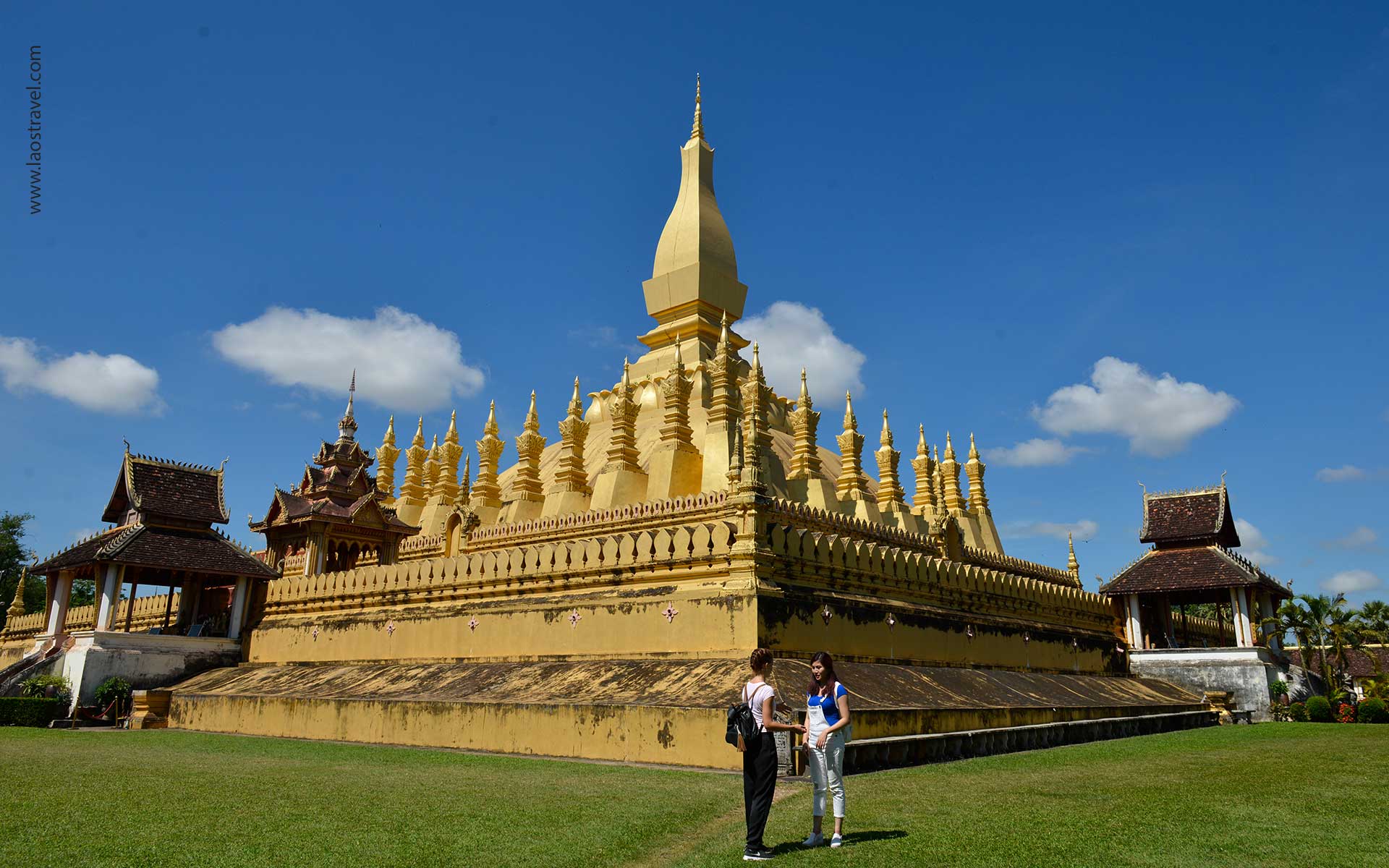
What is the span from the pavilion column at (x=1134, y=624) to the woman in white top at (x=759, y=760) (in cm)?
2412

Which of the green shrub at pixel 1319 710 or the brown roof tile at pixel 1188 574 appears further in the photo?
the brown roof tile at pixel 1188 574

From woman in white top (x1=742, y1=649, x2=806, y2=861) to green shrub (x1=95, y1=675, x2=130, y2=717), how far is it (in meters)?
20.3

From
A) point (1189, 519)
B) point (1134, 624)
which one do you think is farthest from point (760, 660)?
point (1189, 519)

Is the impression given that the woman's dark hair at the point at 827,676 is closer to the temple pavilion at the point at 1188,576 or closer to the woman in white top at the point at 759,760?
the woman in white top at the point at 759,760

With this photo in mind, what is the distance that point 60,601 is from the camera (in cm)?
2564

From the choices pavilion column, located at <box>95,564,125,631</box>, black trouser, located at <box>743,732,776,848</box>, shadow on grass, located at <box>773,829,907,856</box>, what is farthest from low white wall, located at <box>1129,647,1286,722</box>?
pavilion column, located at <box>95,564,125,631</box>

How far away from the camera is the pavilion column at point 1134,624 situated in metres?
28.5

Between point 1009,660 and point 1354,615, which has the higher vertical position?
point 1354,615

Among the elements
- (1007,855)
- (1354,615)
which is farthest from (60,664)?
(1354,615)

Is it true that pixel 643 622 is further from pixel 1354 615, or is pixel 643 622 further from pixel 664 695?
pixel 1354 615

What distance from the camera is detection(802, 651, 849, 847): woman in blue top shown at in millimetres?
7812

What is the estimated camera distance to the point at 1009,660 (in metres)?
21.1

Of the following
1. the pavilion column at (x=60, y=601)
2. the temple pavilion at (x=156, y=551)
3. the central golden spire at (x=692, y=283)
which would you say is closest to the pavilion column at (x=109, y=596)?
the temple pavilion at (x=156, y=551)

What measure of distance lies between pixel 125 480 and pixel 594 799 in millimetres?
21698
